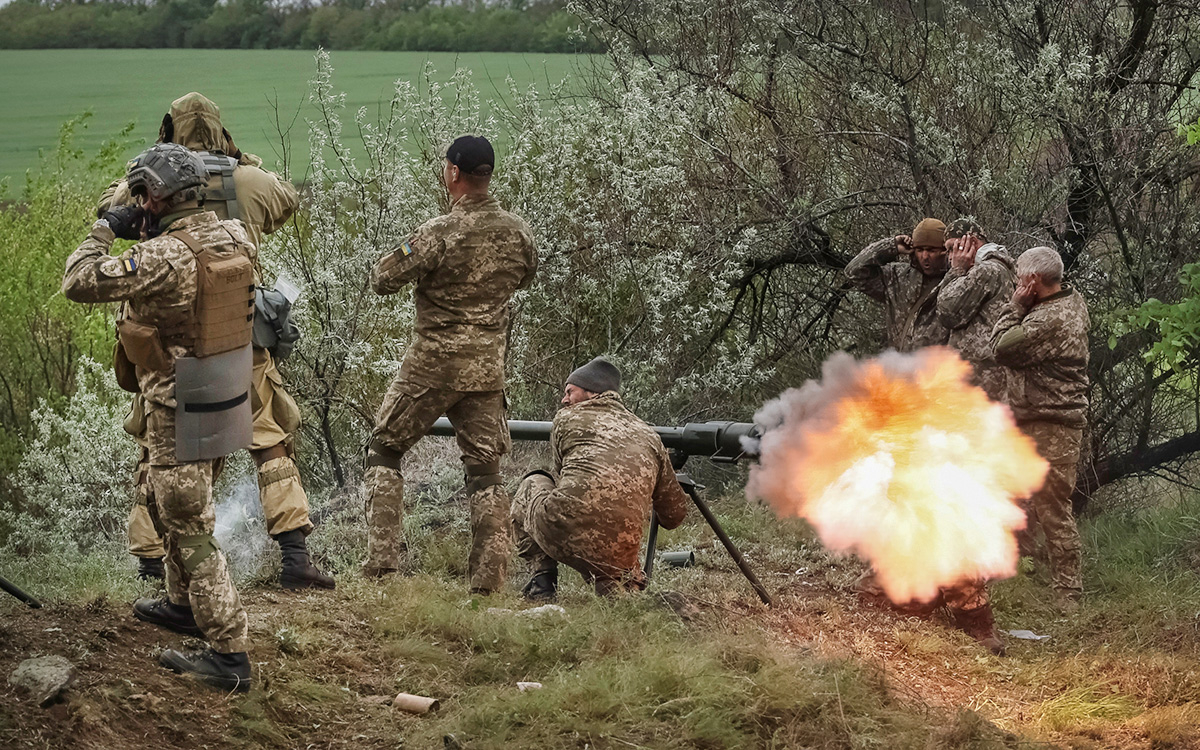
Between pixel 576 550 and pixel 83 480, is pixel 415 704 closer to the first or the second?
pixel 576 550

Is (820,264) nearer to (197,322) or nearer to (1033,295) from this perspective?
(1033,295)

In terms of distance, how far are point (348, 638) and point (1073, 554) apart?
15.5 feet

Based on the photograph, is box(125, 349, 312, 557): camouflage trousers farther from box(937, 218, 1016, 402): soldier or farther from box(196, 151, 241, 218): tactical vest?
box(937, 218, 1016, 402): soldier

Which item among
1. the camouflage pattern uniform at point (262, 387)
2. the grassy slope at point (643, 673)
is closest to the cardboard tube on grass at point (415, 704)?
the grassy slope at point (643, 673)

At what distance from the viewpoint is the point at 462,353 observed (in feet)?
21.5

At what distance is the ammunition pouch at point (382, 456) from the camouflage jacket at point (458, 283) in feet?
1.46

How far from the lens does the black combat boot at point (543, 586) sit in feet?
22.6

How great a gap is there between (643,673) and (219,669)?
1744mm

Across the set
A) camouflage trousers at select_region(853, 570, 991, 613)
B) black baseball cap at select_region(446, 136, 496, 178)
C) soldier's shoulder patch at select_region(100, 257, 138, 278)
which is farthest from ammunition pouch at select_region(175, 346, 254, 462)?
camouflage trousers at select_region(853, 570, 991, 613)

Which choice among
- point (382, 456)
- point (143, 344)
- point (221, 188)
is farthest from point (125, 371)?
point (382, 456)

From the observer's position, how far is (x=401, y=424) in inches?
262

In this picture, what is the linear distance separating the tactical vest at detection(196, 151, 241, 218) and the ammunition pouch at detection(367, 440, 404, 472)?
4.81 feet

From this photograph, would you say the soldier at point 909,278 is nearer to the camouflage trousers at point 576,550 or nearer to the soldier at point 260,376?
the camouflage trousers at point 576,550

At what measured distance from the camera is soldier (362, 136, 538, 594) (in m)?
6.52
